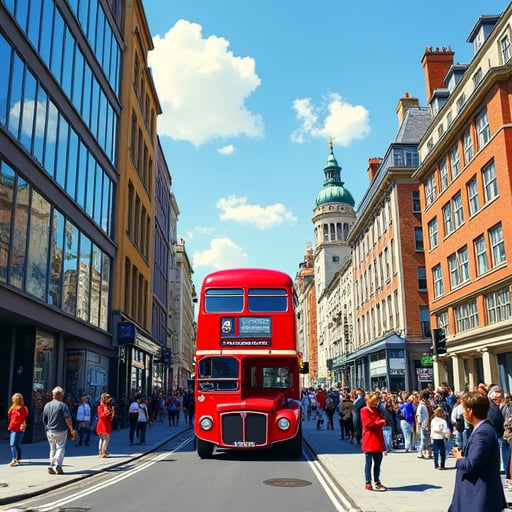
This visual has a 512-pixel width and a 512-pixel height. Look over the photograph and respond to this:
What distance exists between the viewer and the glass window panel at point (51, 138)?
21000 millimetres

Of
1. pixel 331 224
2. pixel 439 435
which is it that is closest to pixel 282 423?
pixel 439 435

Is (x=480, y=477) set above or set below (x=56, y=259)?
below

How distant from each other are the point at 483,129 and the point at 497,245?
617 centimetres

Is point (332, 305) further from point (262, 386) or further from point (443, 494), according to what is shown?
point (443, 494)

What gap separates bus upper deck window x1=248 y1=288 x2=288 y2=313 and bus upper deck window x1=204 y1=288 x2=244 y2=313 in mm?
315

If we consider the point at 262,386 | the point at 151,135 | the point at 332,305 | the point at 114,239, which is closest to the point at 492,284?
the point at 262,386

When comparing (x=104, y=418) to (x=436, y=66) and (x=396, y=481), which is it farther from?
(x=436, y=66)

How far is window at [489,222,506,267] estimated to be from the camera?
90.4ft

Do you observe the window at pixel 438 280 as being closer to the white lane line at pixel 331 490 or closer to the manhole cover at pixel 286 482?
the white lane line at pixel 331 490

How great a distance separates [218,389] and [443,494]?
729 centimetres

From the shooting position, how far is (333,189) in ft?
353

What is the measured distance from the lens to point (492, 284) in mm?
27969

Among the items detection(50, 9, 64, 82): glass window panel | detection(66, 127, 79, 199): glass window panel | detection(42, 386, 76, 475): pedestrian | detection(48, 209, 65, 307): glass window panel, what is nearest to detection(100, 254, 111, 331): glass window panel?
detection(66, 127, 79, 199): glass window panel

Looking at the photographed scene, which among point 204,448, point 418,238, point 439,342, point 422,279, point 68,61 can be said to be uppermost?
point 68,61
